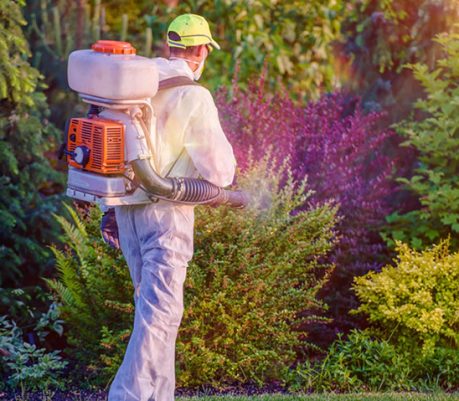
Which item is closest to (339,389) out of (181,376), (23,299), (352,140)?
(181,376)

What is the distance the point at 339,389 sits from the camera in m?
6.11

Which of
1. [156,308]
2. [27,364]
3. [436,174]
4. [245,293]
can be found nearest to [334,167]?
[436,174]

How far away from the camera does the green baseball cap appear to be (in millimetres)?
4719

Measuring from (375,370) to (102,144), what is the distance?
277 cm

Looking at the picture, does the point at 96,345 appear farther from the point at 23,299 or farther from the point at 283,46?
the point at 283,46

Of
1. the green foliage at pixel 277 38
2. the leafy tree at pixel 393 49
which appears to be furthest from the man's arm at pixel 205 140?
the green foliage at pixel 277 38

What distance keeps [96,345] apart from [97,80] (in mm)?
2506

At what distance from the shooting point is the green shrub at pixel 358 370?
6.13 metres

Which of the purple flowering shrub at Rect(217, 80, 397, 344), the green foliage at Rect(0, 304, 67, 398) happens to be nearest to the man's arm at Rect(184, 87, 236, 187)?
the green foliage at Rect(0, 304, 67, 398)

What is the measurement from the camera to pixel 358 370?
6195 millimetres

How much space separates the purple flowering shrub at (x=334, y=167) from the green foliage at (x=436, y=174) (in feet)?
0.68

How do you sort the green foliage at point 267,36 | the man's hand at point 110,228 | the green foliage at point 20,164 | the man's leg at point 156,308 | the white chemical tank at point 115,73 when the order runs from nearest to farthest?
1. the white chemical tank at point 115,73
2. the man's leg at point 156,308
3. the man's hand at point 110,228
4. the green foliage at point 20,164
5. the green foliage at point 267,36

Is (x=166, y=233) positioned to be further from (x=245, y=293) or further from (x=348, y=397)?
(x=348, y=397)

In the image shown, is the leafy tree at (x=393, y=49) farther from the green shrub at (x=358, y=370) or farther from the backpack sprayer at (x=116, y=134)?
the backpack sprayer at (x=116, y=134)
